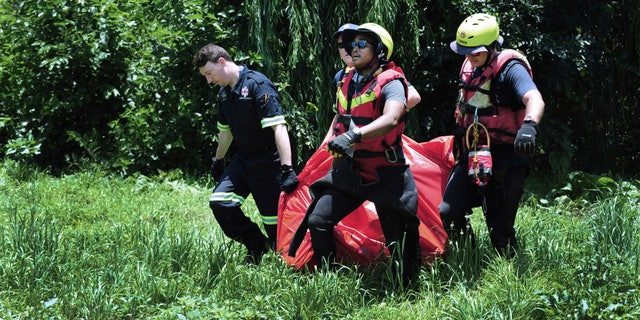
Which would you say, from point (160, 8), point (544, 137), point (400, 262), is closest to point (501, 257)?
point (400, 262)

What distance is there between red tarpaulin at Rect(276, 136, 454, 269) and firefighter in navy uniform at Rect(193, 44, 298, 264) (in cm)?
16

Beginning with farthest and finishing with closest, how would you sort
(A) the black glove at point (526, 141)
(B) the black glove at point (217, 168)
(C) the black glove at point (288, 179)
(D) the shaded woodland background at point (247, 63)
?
1. (D) the shaded woodland background at point (247, 63)
2. (B) the black glove at point (217, 168)
3. (C) the black glove at point (288, 179)
4. (A) the black glove at point (526, 141)

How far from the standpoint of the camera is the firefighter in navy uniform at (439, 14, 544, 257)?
18.0 feet

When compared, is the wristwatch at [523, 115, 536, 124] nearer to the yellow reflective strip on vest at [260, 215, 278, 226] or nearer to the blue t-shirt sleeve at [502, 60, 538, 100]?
the blue t-shirt sleeve at [502, 60, 538, 100]

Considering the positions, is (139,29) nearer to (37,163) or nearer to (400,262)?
(37,163)

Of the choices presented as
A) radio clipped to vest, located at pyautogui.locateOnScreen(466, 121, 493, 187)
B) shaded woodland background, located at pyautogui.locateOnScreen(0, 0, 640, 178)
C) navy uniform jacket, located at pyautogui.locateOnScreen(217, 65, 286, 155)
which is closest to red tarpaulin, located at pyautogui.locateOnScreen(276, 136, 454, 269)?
navy uniform jacket, located at pyautogui.locateOnScreen(217, 65, 286, 155)

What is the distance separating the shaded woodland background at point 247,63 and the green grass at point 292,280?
3.37m

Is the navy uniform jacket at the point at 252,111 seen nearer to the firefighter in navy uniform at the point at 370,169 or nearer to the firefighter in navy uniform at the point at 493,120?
the firefighter in navy uniform at the point at 370,169

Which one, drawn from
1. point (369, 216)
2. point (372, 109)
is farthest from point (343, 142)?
point (369, 216)

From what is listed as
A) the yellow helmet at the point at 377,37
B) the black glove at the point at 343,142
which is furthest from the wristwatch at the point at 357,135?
the yellow helmet at the point at 377,37

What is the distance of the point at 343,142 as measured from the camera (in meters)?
4.95

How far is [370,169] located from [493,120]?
845mm

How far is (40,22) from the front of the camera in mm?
10016

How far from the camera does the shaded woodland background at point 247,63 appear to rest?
9.39 metres
